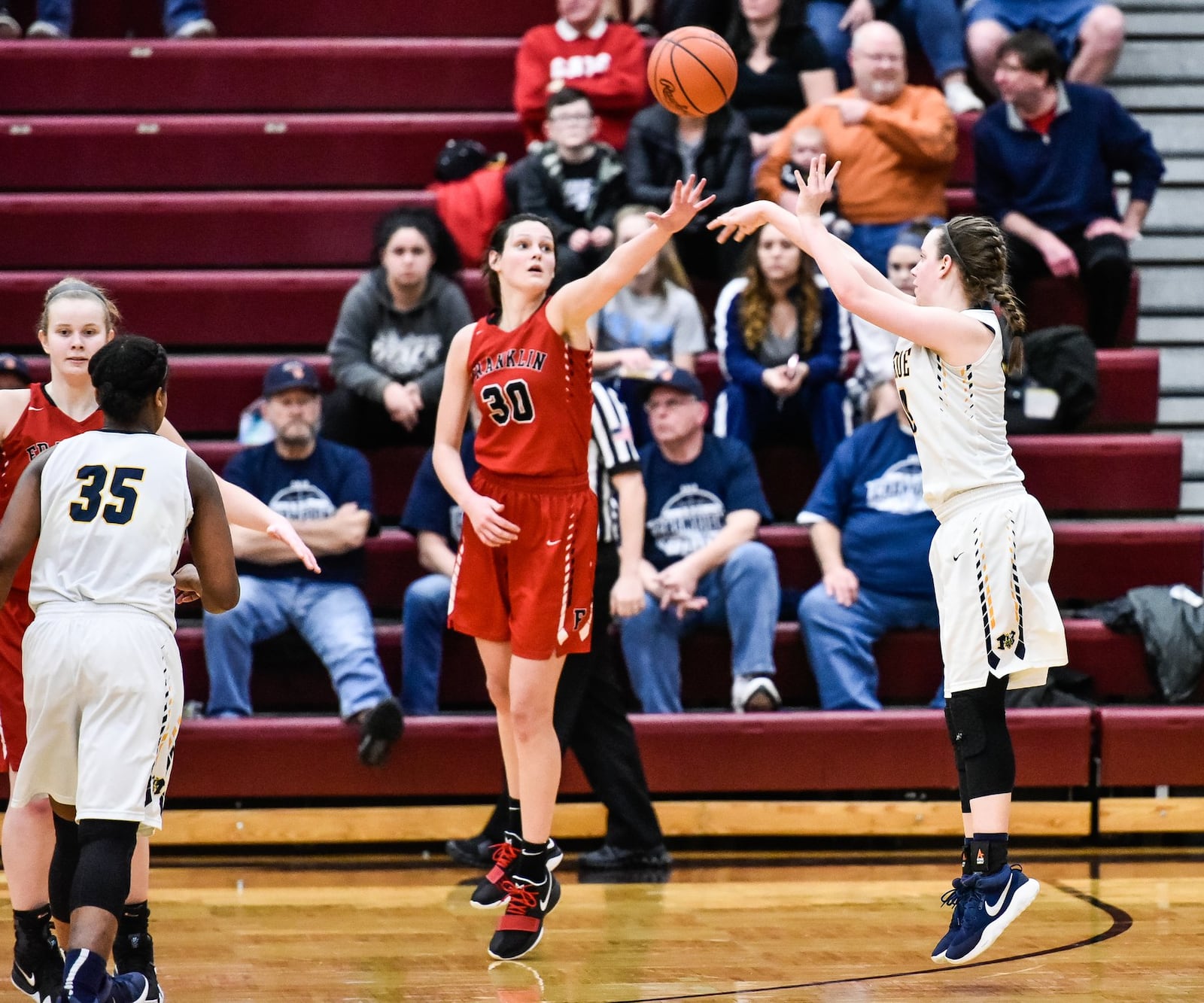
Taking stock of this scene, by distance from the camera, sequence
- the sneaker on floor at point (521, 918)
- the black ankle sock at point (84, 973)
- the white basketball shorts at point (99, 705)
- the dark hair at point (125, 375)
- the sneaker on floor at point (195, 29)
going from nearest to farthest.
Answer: the black ankle sock at point (84, 973)
the white basketball shorts at point (99, 705)
the dark hair at point (125, 375)
the sneaker on floor at point (521, 918)
the sneaker on floor at point (195, 29)

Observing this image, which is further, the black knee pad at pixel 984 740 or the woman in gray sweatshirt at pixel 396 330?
the woman in gray sweatshirt at pixel 396 330

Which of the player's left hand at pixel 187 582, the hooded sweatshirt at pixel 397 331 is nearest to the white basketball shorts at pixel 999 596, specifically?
the player's left hand at pixel 187 582

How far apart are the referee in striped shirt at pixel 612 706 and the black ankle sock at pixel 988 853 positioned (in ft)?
5.49

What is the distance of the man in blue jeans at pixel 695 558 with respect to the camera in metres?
5.95

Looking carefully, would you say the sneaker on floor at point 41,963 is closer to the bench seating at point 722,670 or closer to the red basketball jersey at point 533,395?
the red basketball jersey at point 533,395

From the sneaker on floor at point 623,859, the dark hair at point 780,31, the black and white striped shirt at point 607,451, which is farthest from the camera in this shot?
the dark hair at point 780,31

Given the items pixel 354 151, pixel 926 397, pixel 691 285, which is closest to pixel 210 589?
pixel 926 397

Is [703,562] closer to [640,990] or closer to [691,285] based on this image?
[691,285]

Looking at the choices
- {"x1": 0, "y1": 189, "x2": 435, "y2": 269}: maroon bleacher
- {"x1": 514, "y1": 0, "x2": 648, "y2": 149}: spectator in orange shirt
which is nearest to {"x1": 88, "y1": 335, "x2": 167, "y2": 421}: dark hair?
{"x1": 0, "y1": 189, "x2": 435, "y2": 269}: maroon bleacher

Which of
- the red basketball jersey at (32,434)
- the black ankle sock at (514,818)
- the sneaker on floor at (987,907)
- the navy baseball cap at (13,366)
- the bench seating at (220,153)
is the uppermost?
the bench seating at (220,153)

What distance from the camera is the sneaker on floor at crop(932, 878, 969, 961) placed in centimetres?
381

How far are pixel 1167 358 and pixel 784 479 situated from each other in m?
2.07

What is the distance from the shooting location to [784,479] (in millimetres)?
6898

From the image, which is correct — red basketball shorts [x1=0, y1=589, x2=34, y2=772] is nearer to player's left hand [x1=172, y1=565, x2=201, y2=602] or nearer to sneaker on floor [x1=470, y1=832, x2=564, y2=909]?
player's left hand [x1=172, y1=565, x2=201, y2=602]
